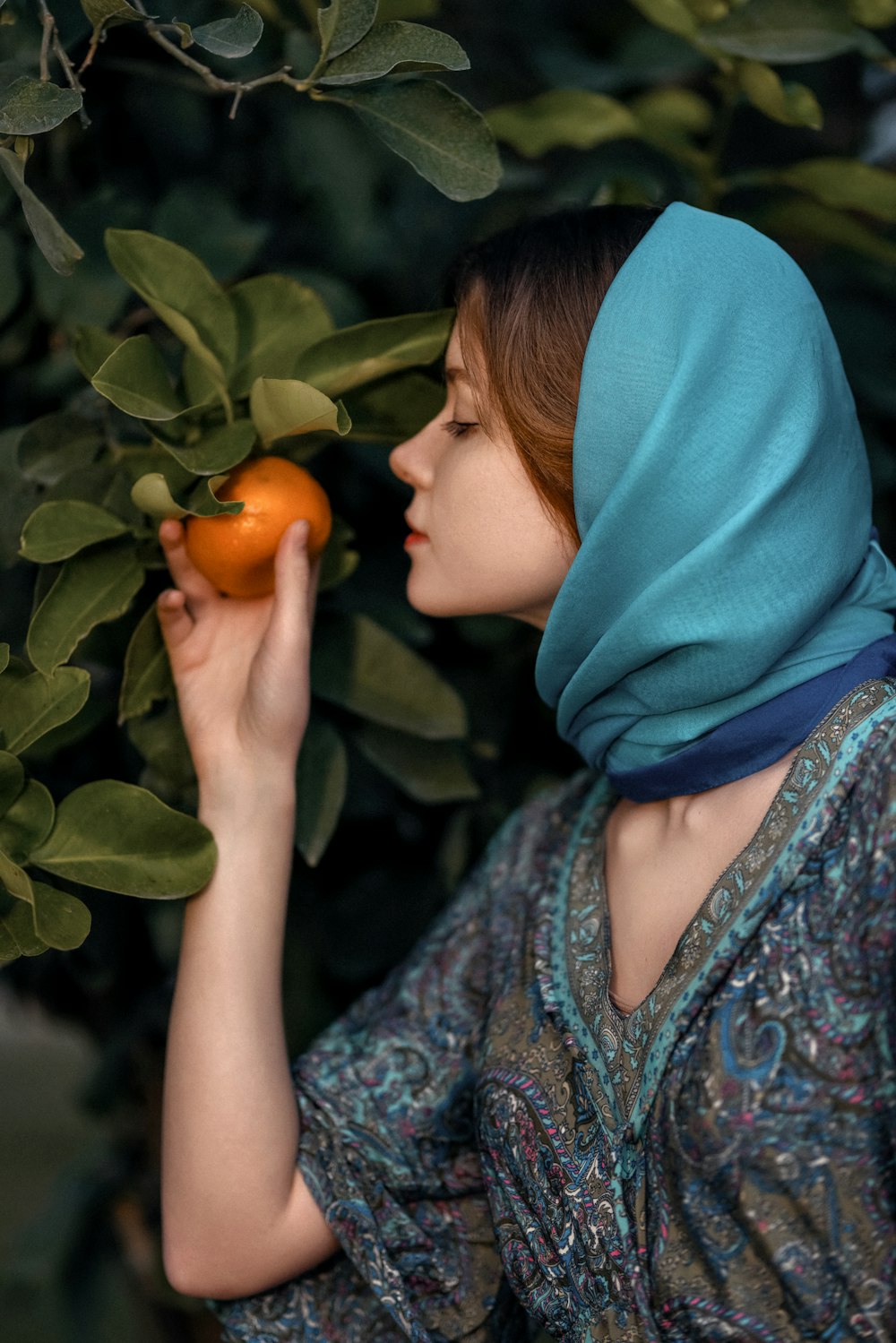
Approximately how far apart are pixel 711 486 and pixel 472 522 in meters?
0.19

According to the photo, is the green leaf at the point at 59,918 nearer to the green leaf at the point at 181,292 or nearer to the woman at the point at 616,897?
the woman at the point at 616,897

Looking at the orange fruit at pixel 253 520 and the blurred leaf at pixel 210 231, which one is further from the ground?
the blurred leaf at pixel 210 231

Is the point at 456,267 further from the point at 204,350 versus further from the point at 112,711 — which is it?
the point at 112,711

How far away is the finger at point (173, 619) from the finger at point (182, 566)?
10 millimetres

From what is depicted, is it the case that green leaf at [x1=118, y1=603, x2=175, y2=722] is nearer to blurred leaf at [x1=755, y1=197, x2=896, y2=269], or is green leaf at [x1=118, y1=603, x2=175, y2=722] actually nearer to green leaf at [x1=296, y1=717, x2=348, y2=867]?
green leaf at [x1=296, y1=717, x2=348, y2=867]

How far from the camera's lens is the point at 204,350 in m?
0.93

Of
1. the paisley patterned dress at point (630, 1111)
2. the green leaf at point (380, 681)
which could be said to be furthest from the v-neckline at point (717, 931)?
the green leaf at point (380, 681)

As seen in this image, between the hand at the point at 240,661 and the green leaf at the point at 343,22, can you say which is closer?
the green leaf at the point at 343,22

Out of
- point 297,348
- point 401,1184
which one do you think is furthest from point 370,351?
point 401,1184

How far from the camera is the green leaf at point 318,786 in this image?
104cm

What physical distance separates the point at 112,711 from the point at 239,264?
408mm

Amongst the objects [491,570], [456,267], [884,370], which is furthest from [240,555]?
[884,370]

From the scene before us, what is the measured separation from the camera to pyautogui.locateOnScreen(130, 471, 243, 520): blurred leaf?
891 mm

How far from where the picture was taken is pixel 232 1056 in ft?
3.18
